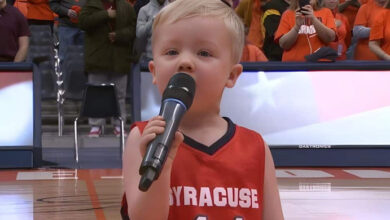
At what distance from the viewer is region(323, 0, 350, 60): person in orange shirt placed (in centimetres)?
1029

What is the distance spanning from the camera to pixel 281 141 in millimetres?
9773

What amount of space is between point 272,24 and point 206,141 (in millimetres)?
8768

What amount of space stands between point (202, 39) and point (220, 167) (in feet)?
1.11

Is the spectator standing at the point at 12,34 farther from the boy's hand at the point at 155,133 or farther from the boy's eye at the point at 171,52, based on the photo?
the boy's hand at the point at 155,133

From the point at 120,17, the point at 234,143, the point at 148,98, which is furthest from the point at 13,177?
the point at 234,143

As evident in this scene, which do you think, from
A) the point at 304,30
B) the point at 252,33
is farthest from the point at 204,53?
the point at 252,33

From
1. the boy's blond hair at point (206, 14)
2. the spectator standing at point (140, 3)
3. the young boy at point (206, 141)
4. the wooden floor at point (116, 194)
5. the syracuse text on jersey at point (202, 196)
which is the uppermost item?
the boy's blond hair at point (206, 14)

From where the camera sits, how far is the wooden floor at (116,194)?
6.59 metres

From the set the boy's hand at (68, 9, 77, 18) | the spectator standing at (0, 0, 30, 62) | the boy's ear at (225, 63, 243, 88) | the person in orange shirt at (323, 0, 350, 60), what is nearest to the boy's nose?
the boy's ear at (225, 63, 243, 88)

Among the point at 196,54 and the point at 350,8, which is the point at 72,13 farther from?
the point at 196,54

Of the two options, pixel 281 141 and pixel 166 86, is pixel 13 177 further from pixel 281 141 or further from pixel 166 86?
pixel 166 86

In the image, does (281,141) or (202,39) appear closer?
(202,39)

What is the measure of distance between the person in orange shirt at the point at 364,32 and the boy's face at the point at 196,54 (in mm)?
8690

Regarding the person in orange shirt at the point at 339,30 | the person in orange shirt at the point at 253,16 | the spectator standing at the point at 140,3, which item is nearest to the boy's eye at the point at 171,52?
Answer: the person in orange shirt at the point at 339,30
